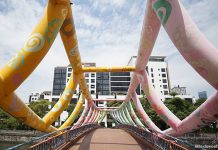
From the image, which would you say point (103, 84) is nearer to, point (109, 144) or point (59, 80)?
point (59, 80)

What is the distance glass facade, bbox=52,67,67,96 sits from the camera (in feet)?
237

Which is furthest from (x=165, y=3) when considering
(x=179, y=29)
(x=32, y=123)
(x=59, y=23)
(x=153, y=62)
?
(x=153, y=62)

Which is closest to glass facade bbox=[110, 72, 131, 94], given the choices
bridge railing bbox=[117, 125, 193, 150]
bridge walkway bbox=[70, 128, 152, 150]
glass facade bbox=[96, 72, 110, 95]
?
glass facade bbox=[96, 72, 110, 95]

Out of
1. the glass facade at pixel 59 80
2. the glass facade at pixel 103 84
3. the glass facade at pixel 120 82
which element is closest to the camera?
the glass facade at pixel 120 82

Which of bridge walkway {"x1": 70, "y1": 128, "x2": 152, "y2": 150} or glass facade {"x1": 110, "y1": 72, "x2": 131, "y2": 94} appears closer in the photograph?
bridge walkway {"x1": 70, "y1": 128, "x2": 152, "y2": 150}

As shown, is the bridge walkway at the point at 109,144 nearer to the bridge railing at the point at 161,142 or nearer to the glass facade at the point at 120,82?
the bridge railing at the point at 161,142

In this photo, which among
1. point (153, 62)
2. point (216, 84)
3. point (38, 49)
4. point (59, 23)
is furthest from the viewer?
point (153, 62)

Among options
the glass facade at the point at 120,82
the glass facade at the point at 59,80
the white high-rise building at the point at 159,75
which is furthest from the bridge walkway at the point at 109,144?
the glass facade at the point at 59,80

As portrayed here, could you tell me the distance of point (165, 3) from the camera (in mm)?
3596

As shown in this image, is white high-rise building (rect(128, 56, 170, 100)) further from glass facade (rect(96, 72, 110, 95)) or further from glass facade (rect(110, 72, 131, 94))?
glass facade (rect(96, 72, 110, 95))

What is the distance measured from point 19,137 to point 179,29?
1423 inches

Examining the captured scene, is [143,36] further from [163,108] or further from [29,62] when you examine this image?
[29,62]

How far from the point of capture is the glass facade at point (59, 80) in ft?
237

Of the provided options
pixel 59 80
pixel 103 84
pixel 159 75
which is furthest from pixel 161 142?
pixel 59 80
